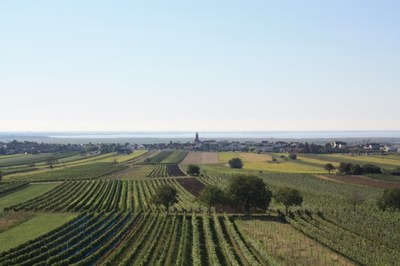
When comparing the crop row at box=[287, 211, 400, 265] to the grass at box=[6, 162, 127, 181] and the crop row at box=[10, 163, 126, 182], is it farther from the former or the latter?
the grass at box=[6, 162, 127, 181]

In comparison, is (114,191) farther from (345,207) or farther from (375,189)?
(375,189)

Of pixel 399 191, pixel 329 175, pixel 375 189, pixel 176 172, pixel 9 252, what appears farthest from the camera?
pixel 176 172

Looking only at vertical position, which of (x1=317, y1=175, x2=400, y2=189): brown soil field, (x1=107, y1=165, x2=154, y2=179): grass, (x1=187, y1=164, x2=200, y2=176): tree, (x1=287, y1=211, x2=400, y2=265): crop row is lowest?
(x1=107, y1=165, x2=154, y2=179): grass

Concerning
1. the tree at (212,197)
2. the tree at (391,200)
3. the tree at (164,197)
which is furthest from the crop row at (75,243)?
the tree at (391,200)

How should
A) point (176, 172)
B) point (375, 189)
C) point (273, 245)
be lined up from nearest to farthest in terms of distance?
point (273, 245), point (375, 189), point (176, 172)

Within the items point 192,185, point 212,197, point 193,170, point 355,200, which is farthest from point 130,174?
point 355,200

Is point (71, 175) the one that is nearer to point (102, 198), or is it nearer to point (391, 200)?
point (102, 198)

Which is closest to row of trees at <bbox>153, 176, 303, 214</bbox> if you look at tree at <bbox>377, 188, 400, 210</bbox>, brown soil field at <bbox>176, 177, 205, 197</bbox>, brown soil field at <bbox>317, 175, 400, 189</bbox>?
tree at <bbox>377, 188, 400, 210</bbox>

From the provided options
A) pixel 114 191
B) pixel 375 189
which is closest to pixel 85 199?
pixel 114 191
